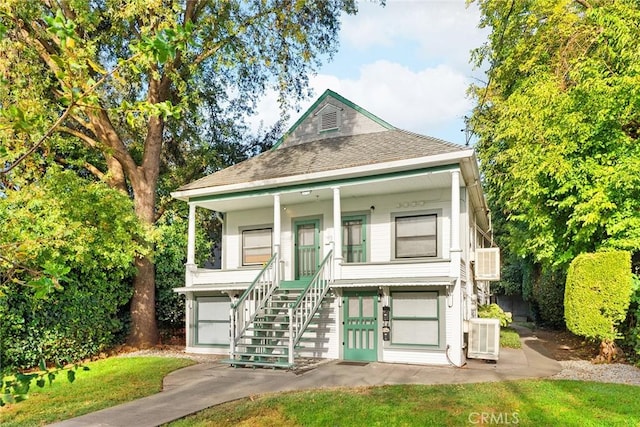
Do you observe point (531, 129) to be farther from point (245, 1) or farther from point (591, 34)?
point (245, 1)

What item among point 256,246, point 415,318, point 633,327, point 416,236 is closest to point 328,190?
point 416,236

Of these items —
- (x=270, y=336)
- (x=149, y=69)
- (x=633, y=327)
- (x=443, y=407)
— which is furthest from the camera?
(x=149, y=69)

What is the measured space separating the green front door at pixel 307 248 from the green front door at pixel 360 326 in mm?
1764

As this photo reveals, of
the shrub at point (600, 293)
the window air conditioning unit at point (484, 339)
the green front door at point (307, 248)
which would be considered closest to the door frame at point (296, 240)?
the green front door at point (307, 248)

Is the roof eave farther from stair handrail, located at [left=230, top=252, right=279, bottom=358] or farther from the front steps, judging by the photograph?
the front steps

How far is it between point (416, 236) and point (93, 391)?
26.2ft

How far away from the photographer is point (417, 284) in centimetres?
1073

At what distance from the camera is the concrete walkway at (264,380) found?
687 centimetres

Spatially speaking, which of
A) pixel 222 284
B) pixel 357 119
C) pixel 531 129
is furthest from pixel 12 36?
pixel 531 129

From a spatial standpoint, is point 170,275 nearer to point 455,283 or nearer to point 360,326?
point 360,326

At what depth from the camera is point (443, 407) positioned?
680 cm

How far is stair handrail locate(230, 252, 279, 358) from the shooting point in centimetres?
1119

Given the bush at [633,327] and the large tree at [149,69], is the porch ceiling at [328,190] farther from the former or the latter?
the bush at [633,327]

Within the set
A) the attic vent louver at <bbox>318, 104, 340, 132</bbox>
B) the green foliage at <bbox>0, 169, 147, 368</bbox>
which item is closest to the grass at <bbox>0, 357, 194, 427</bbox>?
the green foliage at <bbox>0, 169, 147, 368</bbox>
